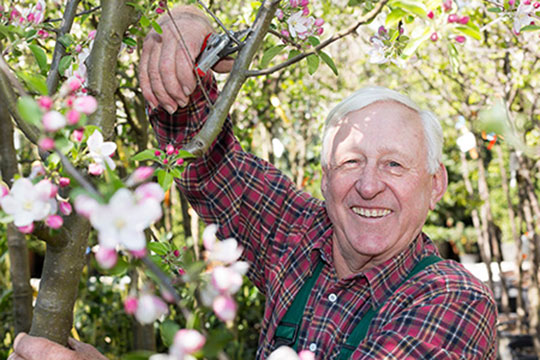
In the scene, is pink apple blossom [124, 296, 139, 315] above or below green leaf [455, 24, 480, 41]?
below

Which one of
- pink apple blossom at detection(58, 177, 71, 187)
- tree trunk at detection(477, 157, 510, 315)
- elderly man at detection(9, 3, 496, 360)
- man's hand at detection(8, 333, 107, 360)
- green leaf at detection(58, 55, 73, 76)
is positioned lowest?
tree trunk at detection(477, 157, 510, 315)

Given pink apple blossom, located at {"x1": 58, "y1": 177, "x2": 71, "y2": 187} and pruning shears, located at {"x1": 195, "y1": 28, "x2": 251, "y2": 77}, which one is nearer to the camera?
pink apple blossom, located at {"x1": 58, "y1": 177, "x2": 71, "y2": 187}

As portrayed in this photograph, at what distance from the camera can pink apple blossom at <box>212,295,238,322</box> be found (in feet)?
2.32

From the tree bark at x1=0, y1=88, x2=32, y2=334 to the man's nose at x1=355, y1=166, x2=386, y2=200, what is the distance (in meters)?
1.41

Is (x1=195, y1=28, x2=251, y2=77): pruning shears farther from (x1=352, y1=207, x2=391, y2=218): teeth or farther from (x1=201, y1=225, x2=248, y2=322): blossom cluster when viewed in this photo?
(x1=201, y1=225, x2=248, y2=322): blossom cluster

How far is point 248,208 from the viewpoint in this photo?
224 centimetres

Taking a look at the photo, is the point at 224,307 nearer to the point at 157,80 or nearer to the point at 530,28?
the point at 157,80


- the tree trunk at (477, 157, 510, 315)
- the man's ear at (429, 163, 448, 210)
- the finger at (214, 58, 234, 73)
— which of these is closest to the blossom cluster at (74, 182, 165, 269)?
the finger at (214, 58, 234, 73)

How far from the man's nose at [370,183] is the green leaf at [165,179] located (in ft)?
2.54

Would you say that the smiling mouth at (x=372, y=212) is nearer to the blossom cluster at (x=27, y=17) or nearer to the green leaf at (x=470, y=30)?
the green leaf at (x=470, y=30)

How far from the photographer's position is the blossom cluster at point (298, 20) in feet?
5.60

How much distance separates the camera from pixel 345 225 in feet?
6.63

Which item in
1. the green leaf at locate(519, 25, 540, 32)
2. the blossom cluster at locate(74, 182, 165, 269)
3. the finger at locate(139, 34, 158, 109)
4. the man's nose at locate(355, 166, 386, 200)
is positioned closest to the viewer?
the blossom cluster at locate(74, 182, 165, 269)

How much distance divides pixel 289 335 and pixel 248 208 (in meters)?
0.50
